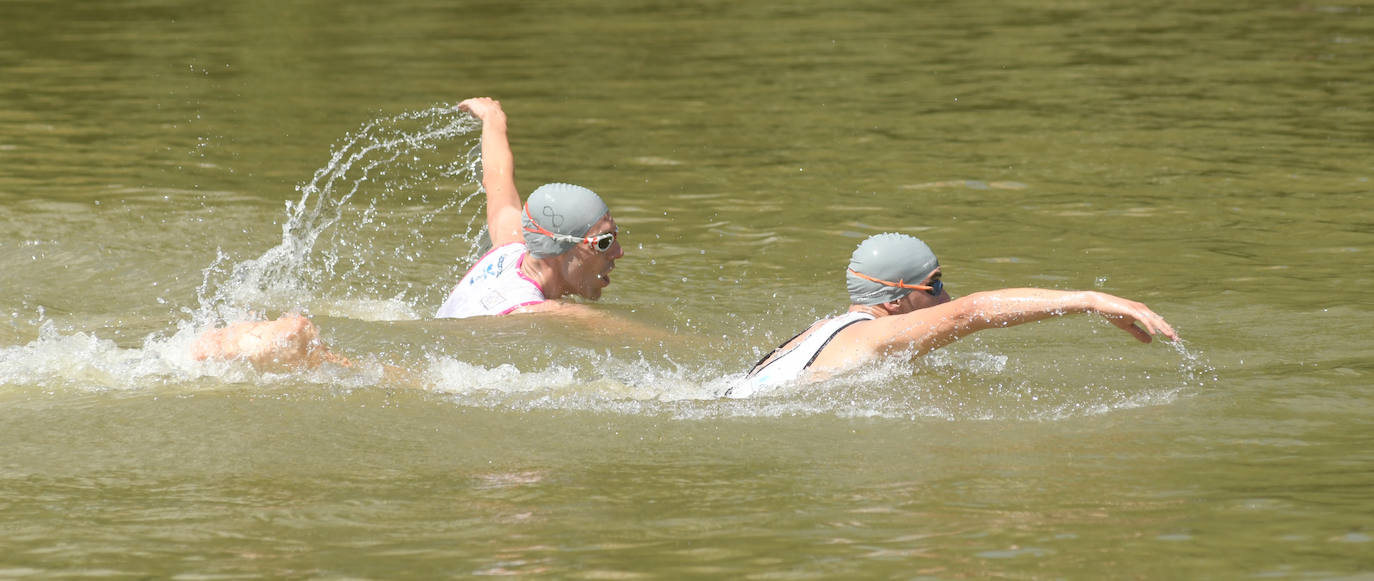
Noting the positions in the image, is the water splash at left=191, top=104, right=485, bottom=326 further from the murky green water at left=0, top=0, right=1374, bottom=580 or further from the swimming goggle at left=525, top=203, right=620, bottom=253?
the swimming goggle at left=525, top=203, right=620, bottom=253

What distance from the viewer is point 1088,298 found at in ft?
23.8

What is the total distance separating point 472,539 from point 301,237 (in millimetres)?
7699

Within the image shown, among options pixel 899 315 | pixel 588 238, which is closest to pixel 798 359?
pixel 899 315

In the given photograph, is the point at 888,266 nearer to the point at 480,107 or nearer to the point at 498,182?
the point at 498,182

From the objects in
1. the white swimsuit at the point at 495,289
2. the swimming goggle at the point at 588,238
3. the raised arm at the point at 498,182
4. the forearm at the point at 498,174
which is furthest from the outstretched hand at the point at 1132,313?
the forearm at the point at 498,174

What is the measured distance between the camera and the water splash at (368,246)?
1217 cm

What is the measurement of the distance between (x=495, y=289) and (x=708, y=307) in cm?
189

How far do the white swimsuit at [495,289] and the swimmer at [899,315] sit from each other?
71.9 inches

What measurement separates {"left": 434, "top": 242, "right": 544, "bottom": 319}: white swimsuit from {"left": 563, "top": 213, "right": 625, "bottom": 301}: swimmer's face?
0.69 feet

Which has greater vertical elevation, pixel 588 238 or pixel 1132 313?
pixel 588 238

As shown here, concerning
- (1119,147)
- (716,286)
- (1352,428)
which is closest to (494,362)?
(716,286)

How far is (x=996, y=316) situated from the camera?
24.5ft

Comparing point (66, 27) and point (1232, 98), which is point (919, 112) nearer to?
point (1232, 98)

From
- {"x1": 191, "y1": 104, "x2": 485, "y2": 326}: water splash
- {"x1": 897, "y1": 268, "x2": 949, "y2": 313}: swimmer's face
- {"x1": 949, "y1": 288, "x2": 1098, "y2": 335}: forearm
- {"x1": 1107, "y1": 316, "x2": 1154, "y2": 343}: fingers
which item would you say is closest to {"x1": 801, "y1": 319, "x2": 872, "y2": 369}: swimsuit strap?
{"x1": 897, "y1": 268, "x2": 949, "y2": 313}: swimmer's face
